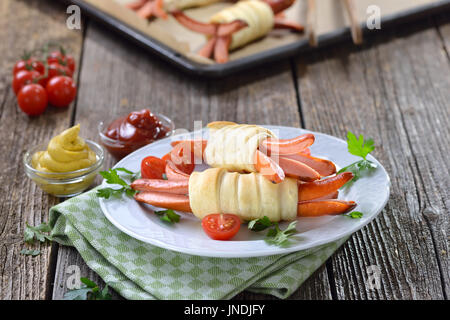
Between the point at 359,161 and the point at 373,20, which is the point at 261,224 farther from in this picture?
the point at 373,20

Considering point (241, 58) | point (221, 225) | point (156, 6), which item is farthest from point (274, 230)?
point (156, 6)

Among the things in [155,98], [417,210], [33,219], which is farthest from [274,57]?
[33,219]

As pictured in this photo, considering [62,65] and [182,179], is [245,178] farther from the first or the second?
[62,65]

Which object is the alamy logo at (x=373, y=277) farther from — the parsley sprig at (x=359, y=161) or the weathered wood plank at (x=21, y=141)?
the weathered wood plank at (x=21, y=141)

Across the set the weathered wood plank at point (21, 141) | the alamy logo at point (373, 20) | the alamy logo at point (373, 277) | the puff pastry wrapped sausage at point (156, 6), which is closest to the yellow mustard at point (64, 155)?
the weathered wood plank at point (21, 141)
